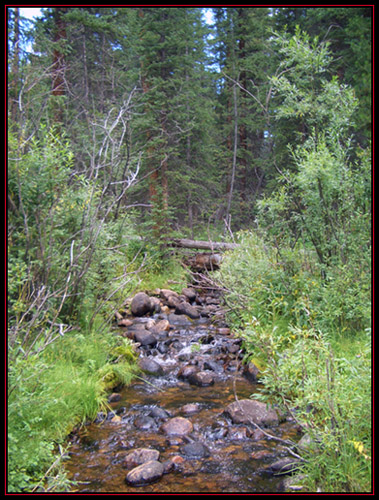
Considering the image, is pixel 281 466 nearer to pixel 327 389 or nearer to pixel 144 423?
pixel 327 389

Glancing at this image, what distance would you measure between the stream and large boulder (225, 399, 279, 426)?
0.16 feet

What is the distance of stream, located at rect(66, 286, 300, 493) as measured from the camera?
141 inches

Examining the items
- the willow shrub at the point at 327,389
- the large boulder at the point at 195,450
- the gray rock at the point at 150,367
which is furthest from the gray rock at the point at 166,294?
the large boulder at the point at 195,450

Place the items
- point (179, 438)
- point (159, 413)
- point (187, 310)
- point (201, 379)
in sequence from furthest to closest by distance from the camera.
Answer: point (187, 310) < point (201, 379) < point (159, 413) < point (179, 438)

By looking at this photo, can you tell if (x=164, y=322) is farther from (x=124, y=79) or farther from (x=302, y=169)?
(x=124, y=79)

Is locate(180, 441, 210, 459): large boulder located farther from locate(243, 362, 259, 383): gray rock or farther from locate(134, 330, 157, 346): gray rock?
locate(134, 330, 157, 346): gray rock

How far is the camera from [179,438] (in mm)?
4398

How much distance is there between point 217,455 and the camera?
4062 mm

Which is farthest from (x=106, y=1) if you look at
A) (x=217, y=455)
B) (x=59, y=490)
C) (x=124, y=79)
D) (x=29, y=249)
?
(x=124, y=79)

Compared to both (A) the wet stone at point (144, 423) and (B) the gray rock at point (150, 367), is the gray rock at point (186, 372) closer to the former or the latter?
(B) the gray rock at point (150, 367)

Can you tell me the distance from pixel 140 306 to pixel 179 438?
567 cm

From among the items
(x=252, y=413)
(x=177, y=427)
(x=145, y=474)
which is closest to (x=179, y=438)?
(x=177, y=427)

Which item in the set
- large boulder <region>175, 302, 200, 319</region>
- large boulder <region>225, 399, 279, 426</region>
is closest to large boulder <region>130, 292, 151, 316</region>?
large boulder <region>175, 302, 200, 319</region>

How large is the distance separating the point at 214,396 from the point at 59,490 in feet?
9.21
